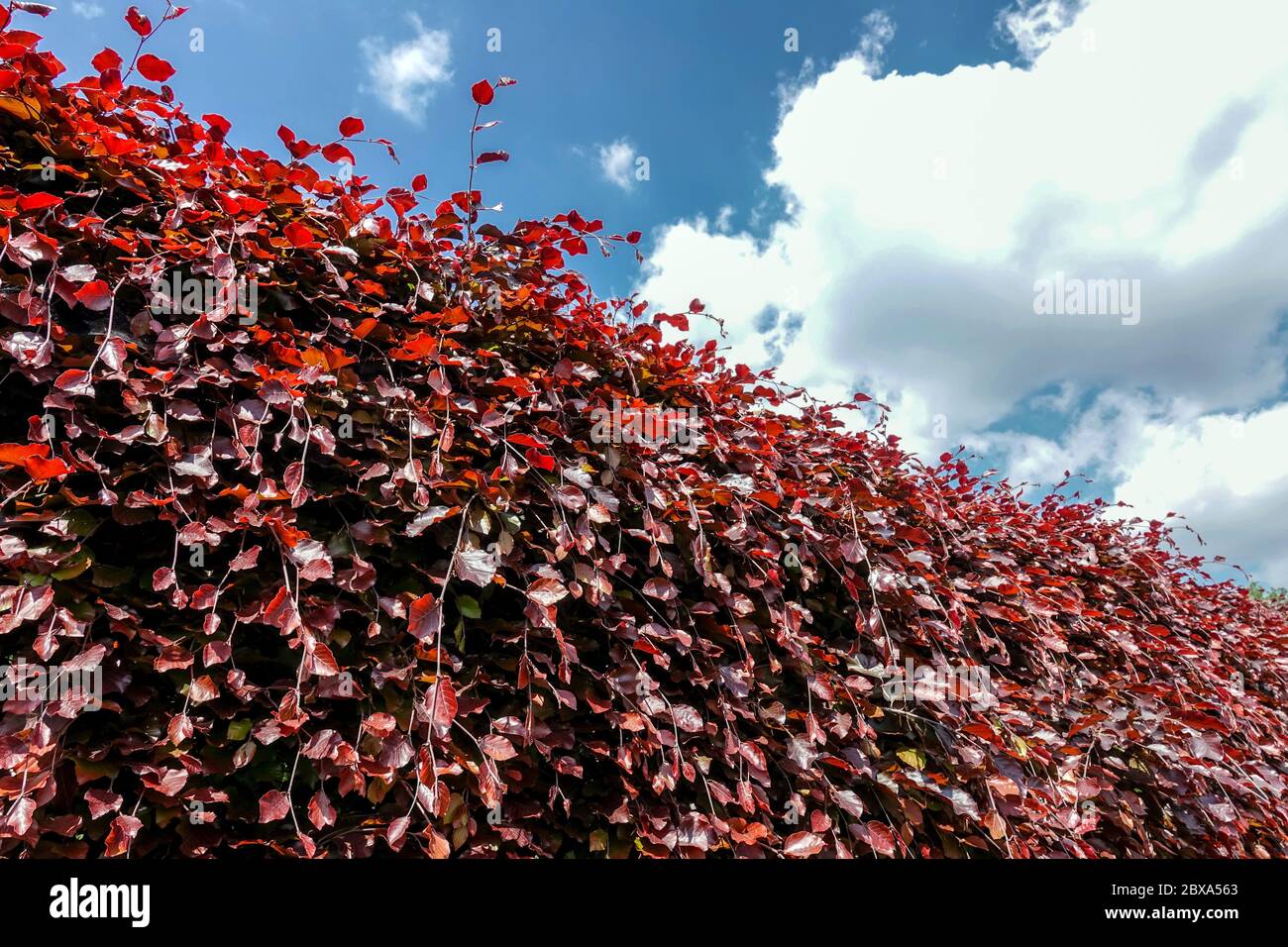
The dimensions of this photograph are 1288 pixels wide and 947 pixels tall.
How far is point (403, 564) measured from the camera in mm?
1698

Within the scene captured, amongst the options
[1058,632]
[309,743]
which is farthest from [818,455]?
[309,743]

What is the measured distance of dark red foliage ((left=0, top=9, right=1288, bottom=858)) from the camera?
4.69 feet

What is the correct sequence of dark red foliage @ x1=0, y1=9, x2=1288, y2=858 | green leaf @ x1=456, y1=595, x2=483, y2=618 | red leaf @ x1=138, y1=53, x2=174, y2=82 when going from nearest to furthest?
dark red foliage @ x1=0, y1=9, x2=1288, y2=858
green leaf @ x1=456, y1=595, x2=483, y2=618
red leaf @ x1=138, y1=53, x2=174, y2=82

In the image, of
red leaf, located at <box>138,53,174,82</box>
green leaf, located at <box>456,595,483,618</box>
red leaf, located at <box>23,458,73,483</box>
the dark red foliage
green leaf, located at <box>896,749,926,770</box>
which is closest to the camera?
red leaf, located at <box>23,458,73,483</box>

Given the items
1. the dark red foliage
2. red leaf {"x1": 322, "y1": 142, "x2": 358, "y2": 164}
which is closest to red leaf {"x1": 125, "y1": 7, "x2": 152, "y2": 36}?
the dark red foliage

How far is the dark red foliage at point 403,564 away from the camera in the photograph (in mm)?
1429

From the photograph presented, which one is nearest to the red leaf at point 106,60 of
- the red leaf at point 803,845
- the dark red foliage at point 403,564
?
the dark red foliage at point 403,564

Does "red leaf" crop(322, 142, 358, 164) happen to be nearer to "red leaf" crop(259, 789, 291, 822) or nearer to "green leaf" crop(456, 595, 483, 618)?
"green leaf" crop(456, 595, 483, 618)

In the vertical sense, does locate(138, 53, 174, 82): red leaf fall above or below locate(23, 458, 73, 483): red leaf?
above

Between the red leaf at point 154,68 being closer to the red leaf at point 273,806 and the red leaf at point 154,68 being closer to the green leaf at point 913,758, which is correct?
the red leaf at point 273,806

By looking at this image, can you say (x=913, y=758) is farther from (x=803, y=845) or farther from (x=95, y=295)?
(x=95, y=295)
